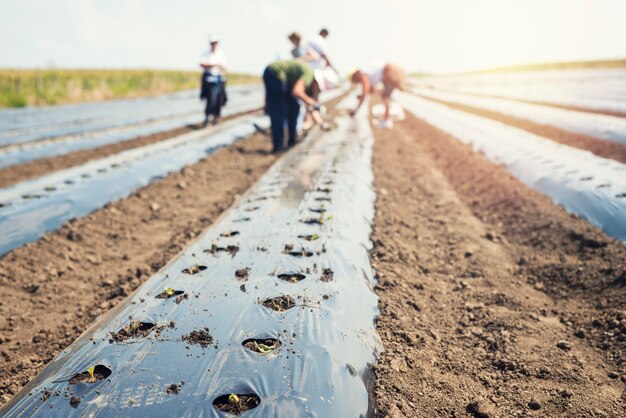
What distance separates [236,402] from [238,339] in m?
0.33

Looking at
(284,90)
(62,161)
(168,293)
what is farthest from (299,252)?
(62,161)

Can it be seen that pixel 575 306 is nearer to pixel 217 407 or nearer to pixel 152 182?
pixel 217 407

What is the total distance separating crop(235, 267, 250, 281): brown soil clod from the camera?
2.19 metres

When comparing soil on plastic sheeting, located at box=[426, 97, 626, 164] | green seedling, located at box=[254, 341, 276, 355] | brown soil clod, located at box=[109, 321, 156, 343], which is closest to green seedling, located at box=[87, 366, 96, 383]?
brown soil clod, located at box=[109, 321, 156, 343]

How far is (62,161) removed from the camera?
6.45 m

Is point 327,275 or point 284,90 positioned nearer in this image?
point 327,275

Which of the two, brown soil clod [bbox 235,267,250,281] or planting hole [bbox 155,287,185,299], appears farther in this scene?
brown soil clod [bbox 235,267,250,281]

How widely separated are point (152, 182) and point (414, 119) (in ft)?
29.2

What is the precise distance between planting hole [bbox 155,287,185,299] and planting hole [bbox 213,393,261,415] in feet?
2.61

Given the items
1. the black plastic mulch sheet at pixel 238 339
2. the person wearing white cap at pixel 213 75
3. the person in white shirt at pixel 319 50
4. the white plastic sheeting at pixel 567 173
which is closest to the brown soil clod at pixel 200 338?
the black plastic mulch sheet at pixel 238 339

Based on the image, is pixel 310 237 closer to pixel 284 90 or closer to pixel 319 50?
pixel 284 90

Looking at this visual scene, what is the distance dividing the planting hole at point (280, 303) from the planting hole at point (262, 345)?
225mm

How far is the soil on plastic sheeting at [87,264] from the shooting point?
234 centimetres

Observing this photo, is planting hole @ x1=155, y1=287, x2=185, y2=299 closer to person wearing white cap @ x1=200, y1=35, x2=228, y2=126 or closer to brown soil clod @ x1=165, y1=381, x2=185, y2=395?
brown soil clod @ x1=165, y1=381, x2=185, y2=395
